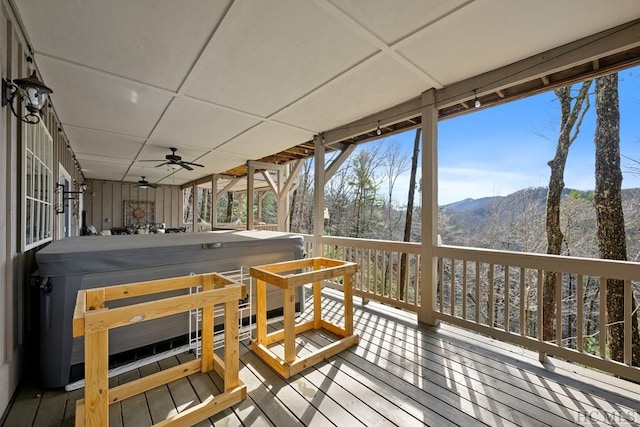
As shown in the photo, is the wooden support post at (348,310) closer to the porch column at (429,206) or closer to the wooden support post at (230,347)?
the porch column at (429,206)

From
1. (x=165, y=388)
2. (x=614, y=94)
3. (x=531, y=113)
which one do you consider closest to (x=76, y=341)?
(x=165, y=388)

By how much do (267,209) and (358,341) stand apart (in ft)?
56.9

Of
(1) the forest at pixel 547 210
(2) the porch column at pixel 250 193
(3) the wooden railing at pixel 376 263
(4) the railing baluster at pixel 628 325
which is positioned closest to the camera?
(4) the railing baluster at pixel 628 325

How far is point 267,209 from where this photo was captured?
19.4 meters

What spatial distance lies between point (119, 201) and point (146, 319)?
11.8 m

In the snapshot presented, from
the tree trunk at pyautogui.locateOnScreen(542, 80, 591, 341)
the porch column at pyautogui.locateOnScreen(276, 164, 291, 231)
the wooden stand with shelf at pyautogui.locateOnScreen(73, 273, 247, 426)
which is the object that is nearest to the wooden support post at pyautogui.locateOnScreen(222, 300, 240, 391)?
the wooden stand with shelf at pyautogui.locateOnScreen(73, 273, 247, 426)

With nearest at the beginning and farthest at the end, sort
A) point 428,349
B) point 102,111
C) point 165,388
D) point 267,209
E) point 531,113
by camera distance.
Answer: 1. point 165,388
2. point 428,349
3. point 102,111
4. point 531,113
5. point 267,209

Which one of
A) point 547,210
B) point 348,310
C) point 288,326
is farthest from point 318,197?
point 547,210

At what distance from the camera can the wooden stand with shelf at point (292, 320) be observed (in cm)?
218

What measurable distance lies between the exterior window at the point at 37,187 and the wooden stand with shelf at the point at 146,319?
1150 mm

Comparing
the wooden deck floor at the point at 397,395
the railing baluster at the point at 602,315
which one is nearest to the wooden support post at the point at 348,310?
the wooden deck floor at the point at 397,395

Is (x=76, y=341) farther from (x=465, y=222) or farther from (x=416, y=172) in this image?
(x=465, y=222)

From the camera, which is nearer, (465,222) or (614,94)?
(614,94)

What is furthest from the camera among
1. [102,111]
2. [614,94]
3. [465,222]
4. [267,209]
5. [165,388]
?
[267,209]
